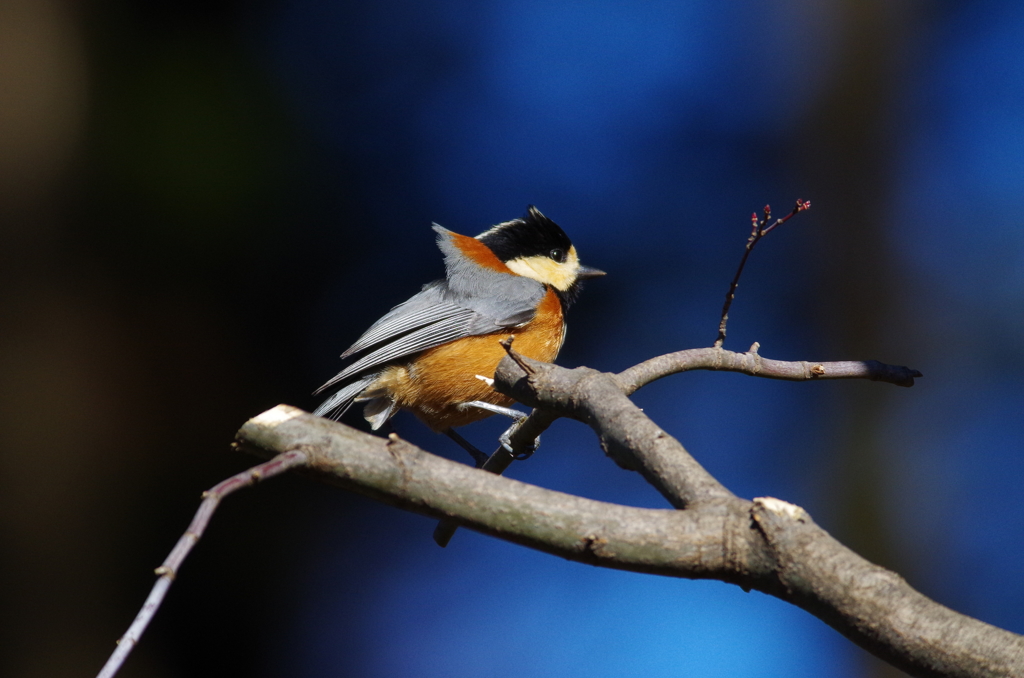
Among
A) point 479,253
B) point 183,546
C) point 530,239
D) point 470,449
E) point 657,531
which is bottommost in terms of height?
point 183,546

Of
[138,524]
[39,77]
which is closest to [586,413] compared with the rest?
[138,524]

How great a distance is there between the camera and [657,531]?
1.28 m

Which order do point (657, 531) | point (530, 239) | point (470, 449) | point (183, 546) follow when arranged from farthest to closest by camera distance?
1. point (530, 239)
2. point (470, 449)
3. point (657, 531)
4. point (183, 546)

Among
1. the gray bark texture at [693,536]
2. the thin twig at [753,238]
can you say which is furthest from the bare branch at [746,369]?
the gray bark texture at [693,536]

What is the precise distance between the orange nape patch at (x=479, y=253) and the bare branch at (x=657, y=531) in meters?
2.51

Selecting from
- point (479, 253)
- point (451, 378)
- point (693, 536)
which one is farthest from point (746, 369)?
point (479, 253)

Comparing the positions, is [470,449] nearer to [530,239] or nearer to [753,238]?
[530,239]

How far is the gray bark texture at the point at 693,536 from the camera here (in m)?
1.17

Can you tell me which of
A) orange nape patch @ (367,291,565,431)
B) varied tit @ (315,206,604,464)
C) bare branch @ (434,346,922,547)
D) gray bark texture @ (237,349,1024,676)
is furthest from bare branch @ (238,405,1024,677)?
orange nape patch @ (367,291,565,431)

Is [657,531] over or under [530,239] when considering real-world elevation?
under

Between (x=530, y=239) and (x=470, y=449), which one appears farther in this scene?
(x=530, y=239)

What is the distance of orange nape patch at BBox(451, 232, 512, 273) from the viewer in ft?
12.5

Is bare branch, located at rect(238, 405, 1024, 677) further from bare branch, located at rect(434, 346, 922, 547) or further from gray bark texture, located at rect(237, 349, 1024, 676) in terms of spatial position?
bare branch, located at rect(434, 346, 922, 547)

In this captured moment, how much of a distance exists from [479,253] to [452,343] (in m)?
0.70
